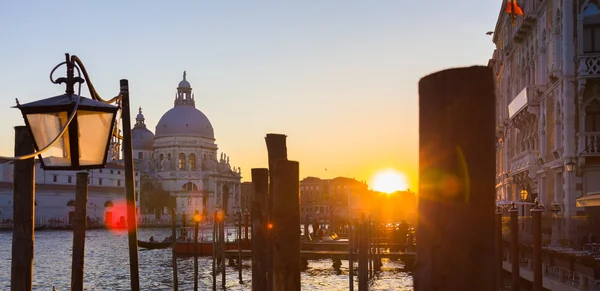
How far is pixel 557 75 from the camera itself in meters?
17.2

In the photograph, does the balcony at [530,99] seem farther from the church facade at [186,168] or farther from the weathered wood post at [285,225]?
the church facade at [186,168]

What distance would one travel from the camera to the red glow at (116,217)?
235ft

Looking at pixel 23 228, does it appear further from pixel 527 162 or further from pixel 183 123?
pixel 183 123

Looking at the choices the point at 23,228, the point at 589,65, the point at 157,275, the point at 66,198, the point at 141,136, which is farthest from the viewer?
the point at 141,136

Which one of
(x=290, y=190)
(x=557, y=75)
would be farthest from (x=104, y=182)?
(x=290, y=190)

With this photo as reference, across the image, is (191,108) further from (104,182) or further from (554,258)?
(554,258)

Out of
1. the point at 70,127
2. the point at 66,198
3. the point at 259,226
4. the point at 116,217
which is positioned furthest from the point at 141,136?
the point at 70,127

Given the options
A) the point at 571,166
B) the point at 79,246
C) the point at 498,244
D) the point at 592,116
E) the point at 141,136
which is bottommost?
the point at 498,244

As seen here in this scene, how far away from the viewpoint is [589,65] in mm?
16594

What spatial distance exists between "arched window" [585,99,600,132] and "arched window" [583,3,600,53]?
127cm

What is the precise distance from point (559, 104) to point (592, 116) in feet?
2.83

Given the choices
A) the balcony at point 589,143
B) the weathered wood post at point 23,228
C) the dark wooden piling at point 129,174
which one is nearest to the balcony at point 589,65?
the balcony at point 589,143

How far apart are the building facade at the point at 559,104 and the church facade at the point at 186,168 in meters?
71.2

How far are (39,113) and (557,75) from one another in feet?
50.3
